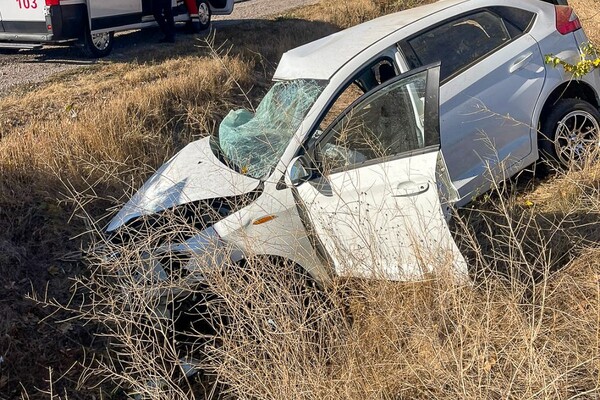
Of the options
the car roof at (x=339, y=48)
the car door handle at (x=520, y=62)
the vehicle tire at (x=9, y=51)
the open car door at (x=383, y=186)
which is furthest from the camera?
the vehicle tire at (x=9, y=51)

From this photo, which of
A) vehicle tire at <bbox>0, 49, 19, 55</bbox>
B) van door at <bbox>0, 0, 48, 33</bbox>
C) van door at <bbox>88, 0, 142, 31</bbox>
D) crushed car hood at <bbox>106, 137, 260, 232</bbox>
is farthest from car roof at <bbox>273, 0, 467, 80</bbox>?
vehicle tire at <bbox>0, 49, 19, 55</bbox>

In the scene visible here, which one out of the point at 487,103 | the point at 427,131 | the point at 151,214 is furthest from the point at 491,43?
the point at 151,214

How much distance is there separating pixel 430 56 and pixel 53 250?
3.66 meters

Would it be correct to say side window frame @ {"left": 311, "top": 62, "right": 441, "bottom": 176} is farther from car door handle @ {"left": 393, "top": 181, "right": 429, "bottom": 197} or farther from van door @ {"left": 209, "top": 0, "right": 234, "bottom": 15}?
van door @ {"left": 209, "top": 0, "right": 234, "bottom": 15}

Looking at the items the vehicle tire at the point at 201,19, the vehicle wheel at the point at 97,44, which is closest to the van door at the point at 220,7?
the vehicle tire at the point at 201,19

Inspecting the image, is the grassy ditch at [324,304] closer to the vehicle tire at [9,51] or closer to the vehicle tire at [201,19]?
the vehicle tire at [9,51]

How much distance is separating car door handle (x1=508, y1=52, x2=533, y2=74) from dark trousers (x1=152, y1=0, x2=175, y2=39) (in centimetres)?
944

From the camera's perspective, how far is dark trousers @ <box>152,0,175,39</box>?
13.7 metres

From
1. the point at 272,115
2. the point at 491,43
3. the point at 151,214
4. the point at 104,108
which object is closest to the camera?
the point at 151,214

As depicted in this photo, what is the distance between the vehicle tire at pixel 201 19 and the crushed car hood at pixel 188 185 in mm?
10683

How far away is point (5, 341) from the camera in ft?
16.3

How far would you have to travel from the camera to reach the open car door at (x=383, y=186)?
4.15 m

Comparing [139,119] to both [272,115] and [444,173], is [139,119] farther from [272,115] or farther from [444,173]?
[444,173]

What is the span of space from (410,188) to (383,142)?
0.53 metres
